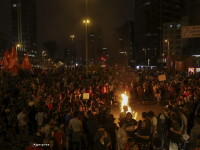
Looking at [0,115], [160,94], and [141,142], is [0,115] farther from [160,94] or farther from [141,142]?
[160,94]

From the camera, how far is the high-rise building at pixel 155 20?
11131 centimetres

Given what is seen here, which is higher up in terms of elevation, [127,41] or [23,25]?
[23,25]

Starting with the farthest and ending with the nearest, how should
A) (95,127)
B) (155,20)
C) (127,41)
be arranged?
(127,41) → (155,20) → (95,127)

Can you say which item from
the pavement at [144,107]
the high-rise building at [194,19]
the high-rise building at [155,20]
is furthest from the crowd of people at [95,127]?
the high-rise building at [155,20]

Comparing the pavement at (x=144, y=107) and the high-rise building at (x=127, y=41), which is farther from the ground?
the high-rise building at (x=127, y=41)

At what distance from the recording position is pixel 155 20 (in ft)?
368

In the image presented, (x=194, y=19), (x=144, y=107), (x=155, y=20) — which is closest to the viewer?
(x=144, y=107)

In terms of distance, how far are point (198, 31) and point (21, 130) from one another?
29.3ft

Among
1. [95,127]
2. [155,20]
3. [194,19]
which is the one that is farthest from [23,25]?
[95,127]

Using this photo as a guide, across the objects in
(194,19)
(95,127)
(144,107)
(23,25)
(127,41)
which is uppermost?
(23,25)

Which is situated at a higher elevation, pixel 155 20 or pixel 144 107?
pixel 155 20

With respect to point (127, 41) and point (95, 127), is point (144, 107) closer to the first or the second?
point (95, 127)

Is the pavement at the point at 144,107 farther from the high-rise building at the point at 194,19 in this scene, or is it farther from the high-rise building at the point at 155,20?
the high-rise building at the point at 155,20

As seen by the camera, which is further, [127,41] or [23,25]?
[23,25]
